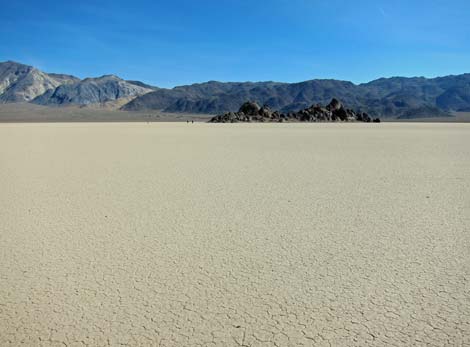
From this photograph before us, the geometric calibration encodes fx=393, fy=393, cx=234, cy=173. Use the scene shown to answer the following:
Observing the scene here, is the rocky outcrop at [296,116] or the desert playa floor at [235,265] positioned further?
the rocky outcrop at [296,116]

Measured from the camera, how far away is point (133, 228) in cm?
507

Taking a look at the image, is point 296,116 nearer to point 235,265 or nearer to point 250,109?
point 250,109

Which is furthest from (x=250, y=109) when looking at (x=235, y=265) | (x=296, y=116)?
(x=235, y=265)

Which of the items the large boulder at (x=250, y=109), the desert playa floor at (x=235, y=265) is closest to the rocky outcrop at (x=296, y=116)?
the large boulder at (x=250, y=109)

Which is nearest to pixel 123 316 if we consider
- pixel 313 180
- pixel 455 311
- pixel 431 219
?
pixel 455 311

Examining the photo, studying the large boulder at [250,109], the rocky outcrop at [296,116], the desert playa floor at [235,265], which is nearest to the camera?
the desert playa floor at [235,265]

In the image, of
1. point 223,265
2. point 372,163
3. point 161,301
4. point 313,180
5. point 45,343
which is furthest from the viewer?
point 372,163

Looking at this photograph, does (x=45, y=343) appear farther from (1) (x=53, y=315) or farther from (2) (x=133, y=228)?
(2) (x=133, y=228)

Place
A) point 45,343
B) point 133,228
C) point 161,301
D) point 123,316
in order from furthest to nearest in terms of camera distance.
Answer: point 133,228 → point 161,301 → point 123,316 → point 45,343

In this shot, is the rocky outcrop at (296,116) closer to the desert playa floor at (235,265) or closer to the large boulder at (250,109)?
the large boulder at (250,109)

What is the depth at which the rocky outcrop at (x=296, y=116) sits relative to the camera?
66562mm

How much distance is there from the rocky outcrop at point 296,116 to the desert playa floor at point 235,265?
59271mm

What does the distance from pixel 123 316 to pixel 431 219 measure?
14.3 ft

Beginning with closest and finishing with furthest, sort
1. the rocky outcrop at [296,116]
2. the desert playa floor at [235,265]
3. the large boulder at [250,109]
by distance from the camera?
the desert playa floor at [235,265]
the rocky outcrop at [296,116]
the large boulder at [250,109]
